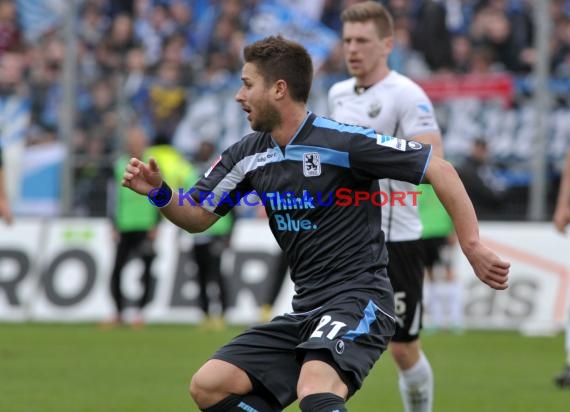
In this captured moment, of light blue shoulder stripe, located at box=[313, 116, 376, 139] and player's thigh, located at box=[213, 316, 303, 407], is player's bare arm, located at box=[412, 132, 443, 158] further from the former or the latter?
player's thigh, located at box=[213, 316, 303, 407]

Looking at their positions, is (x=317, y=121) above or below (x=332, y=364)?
above

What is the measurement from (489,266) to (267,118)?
1.31 metres

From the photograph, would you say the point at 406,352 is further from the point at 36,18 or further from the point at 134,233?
the point at 36,18

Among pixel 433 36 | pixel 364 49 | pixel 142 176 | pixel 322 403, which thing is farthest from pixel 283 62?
pixel 433 36

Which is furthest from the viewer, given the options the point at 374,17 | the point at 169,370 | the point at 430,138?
the point at 169,370

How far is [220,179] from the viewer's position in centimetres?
638

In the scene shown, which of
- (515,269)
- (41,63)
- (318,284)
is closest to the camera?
(318,284)

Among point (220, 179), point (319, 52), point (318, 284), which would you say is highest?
point (319, 52)

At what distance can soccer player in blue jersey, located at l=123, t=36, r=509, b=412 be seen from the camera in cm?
589

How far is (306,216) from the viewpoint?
6098 mm

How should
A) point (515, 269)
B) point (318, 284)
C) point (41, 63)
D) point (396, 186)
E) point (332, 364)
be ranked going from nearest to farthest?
1. point (332, 364)
2. point (318, 284)
3. point (396, 186)
4. point (515, 269)
5. point (41, 63)

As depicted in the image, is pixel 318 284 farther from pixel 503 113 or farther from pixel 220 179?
pixel 503 113

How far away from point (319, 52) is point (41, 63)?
5099 millimetres

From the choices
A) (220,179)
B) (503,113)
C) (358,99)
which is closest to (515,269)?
(503,113)
